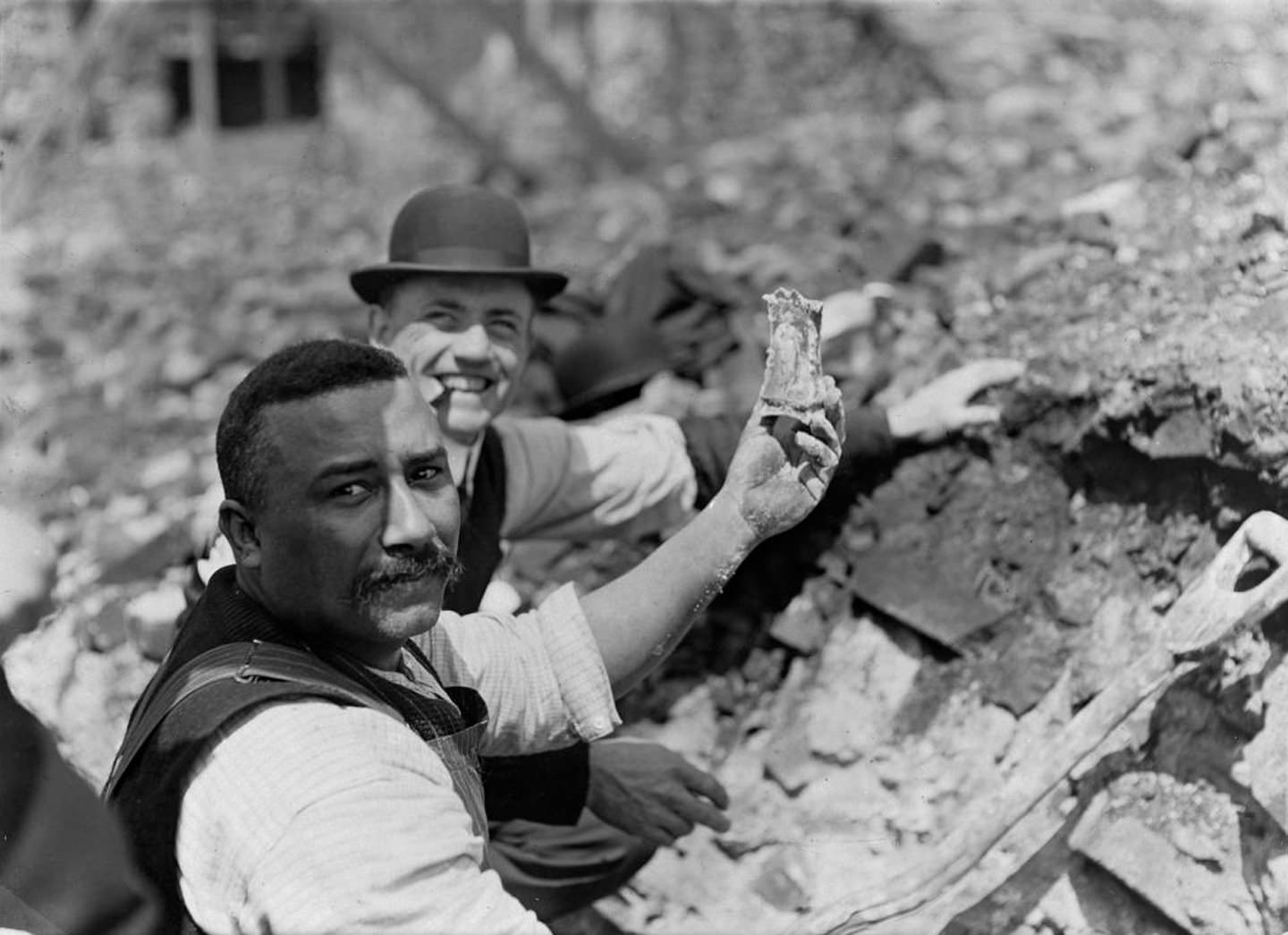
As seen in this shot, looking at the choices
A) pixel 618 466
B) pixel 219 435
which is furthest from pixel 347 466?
pixel 618 466

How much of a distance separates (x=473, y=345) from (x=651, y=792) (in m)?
1.00

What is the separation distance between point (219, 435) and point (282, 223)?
6.67 meters

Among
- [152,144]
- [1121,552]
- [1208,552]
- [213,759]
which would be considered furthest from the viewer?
[152,144]

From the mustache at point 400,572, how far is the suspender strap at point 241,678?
4.4 inches

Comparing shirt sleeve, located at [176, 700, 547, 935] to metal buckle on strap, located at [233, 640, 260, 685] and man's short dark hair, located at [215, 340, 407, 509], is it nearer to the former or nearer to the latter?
metal buckle on strap, located at [233, 640, 260, 685]

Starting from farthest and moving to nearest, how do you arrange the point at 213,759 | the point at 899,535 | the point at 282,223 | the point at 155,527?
the point at 282,223
the point at 155,527
the point at 899,535
the point at 213,759

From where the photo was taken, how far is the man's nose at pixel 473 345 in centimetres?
313

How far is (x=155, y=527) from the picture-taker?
467cm

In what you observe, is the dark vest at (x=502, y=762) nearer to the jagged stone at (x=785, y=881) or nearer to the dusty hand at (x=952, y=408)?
the jagged stone at (x=785, y=881)

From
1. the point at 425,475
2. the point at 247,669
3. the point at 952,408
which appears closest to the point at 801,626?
the point at 952,408

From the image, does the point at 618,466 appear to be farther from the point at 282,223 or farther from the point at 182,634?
the point at 282,223

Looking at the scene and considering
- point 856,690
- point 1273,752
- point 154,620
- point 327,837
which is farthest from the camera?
point 154,620

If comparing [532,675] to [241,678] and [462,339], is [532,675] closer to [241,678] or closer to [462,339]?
[241,678]

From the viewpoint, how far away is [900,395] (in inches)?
159
